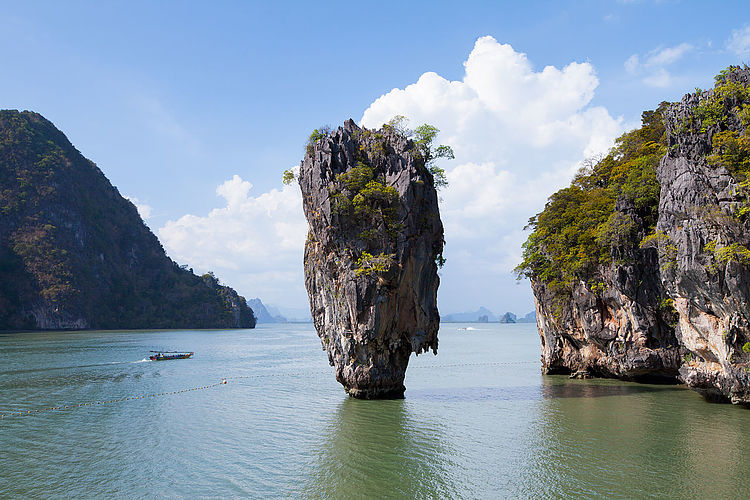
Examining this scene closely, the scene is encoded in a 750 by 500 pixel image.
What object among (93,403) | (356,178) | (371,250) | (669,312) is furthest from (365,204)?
(93,403)

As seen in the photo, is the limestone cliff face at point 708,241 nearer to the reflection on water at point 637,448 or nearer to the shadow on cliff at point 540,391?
the reflection on water at point 637,448

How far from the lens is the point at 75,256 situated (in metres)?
123

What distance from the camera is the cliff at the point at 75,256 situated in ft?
368

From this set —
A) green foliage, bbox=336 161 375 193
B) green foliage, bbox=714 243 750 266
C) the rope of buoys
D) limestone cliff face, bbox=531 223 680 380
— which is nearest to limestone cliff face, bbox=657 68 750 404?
green foliage, bbox=714 243 750 266

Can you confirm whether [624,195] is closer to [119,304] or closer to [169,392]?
[169,392]

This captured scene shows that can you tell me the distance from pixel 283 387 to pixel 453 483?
22063mm

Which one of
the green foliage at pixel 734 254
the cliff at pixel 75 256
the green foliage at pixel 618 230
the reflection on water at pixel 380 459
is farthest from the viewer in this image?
the cliff at pixel 75 256

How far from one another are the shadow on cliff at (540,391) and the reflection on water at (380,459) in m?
6.01

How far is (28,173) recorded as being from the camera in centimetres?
12406

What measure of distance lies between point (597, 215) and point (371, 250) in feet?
55.4

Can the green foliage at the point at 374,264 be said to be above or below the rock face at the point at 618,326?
above

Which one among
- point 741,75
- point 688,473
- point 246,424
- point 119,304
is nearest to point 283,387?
point 246,424

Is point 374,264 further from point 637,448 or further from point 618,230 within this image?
point 618,230

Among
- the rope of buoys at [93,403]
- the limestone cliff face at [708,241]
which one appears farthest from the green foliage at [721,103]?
the rope of buoys at [93,403]
